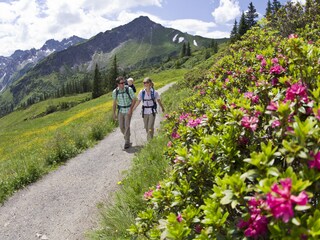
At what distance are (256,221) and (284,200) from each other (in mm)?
491

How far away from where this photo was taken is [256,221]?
2197 mm

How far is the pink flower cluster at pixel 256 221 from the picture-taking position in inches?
85.4

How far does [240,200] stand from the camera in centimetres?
225

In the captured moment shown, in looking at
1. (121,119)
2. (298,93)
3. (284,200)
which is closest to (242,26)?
(121,119)

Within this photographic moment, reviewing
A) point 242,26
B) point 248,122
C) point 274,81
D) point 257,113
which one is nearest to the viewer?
point 248,122

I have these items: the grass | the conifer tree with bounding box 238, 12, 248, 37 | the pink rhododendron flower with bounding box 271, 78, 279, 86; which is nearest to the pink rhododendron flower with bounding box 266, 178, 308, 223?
the pink rhododendron flower with bounding box 271, 78, 279, 86

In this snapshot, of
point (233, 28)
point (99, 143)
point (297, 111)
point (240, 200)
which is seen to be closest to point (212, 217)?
point (240, 200)

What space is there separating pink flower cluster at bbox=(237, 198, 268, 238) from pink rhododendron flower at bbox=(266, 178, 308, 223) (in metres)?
0.32

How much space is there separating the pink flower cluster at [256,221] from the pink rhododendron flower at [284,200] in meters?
0.32

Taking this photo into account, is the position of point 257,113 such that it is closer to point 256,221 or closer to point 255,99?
point 255,99

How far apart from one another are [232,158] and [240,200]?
73cm

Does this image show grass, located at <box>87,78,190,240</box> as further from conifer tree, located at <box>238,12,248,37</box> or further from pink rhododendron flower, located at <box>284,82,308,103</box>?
conifer tree, located at <box>238,12,248,37</box>

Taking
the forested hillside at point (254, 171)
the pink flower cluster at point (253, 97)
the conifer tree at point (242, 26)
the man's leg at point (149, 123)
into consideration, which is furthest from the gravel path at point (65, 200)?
the conifer tree at point (242, 26)

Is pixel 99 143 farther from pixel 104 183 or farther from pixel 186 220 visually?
pixel 186 220
